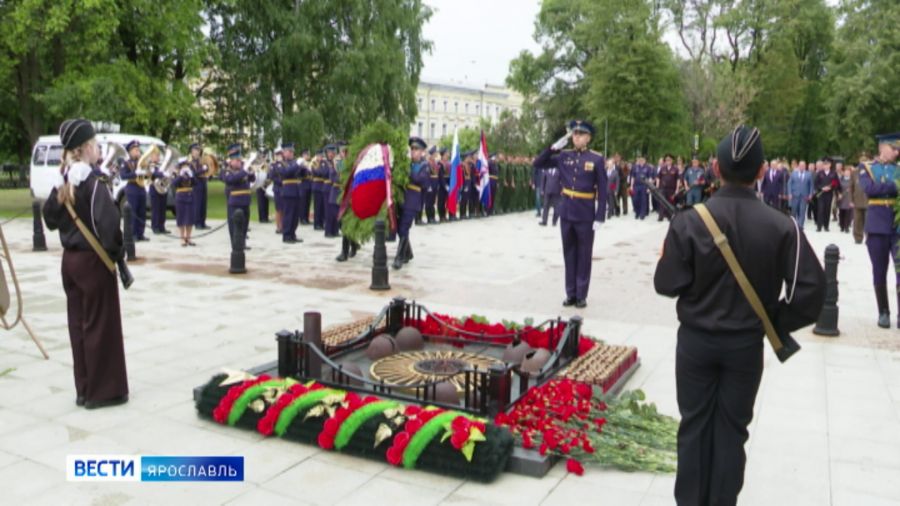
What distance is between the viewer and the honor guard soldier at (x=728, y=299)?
3504 mm

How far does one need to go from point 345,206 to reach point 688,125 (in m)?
34.4

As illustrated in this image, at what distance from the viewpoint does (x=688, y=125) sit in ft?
142

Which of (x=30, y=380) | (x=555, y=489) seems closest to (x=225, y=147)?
(x=30, y=380)

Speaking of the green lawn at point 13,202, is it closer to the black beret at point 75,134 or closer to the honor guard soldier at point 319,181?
the honor guard soldier at point 319,181

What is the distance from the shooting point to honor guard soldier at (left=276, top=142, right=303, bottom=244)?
56.1 feet

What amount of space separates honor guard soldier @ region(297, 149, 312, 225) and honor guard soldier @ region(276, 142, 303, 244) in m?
0.37

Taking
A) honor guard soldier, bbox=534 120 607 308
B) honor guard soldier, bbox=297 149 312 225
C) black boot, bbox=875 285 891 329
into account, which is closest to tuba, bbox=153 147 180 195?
honor guard soldier, bbox=297 149 312 225

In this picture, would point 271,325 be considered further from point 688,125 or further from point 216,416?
point 688,125

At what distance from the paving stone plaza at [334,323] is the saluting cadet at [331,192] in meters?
2.74

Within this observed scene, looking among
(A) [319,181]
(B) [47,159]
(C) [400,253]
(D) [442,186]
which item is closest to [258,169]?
(A) [319,181]

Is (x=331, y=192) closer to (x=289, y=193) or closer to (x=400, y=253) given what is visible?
(x=289, y=193)

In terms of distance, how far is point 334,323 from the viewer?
345 inches

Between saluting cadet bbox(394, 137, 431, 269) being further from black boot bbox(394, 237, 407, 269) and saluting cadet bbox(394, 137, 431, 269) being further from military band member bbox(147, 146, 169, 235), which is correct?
military band member bbox(147, 146, 169, 235)

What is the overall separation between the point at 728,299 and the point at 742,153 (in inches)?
26.6
